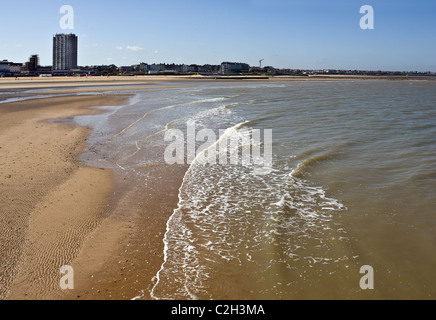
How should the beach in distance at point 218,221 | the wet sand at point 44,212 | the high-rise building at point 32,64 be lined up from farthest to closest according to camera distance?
1. the high-rise building at point 32,64
2. the wet sand at point 44,212
3. the beach in distance at point 218,221

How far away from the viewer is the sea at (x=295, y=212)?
4617 mm

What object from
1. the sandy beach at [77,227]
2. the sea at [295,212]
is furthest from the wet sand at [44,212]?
the sea at [295,212]

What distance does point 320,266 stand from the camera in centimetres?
496

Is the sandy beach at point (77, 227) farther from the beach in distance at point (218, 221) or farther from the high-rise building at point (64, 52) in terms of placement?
the high-rise building at point (64, 52)

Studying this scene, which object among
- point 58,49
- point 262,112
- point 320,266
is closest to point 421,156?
point 320,266

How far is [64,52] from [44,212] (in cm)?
20094

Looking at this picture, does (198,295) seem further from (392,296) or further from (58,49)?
(58,49)

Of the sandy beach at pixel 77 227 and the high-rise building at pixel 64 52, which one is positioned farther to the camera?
the high-rise building at pixel 64 52

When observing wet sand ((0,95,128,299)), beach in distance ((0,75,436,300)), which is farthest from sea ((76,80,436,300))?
wet sand ((0,95,128,299))

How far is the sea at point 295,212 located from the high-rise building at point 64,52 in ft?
624

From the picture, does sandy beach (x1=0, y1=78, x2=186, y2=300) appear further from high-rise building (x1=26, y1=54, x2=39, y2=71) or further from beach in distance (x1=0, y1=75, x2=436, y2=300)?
high-rise building (x1=26, y1=54, x2=39, y2=71)

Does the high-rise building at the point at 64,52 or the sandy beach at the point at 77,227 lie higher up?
the high-rise building at the point at 64,52

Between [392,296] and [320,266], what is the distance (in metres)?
0.92

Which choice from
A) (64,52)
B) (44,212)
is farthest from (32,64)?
(44,212)
